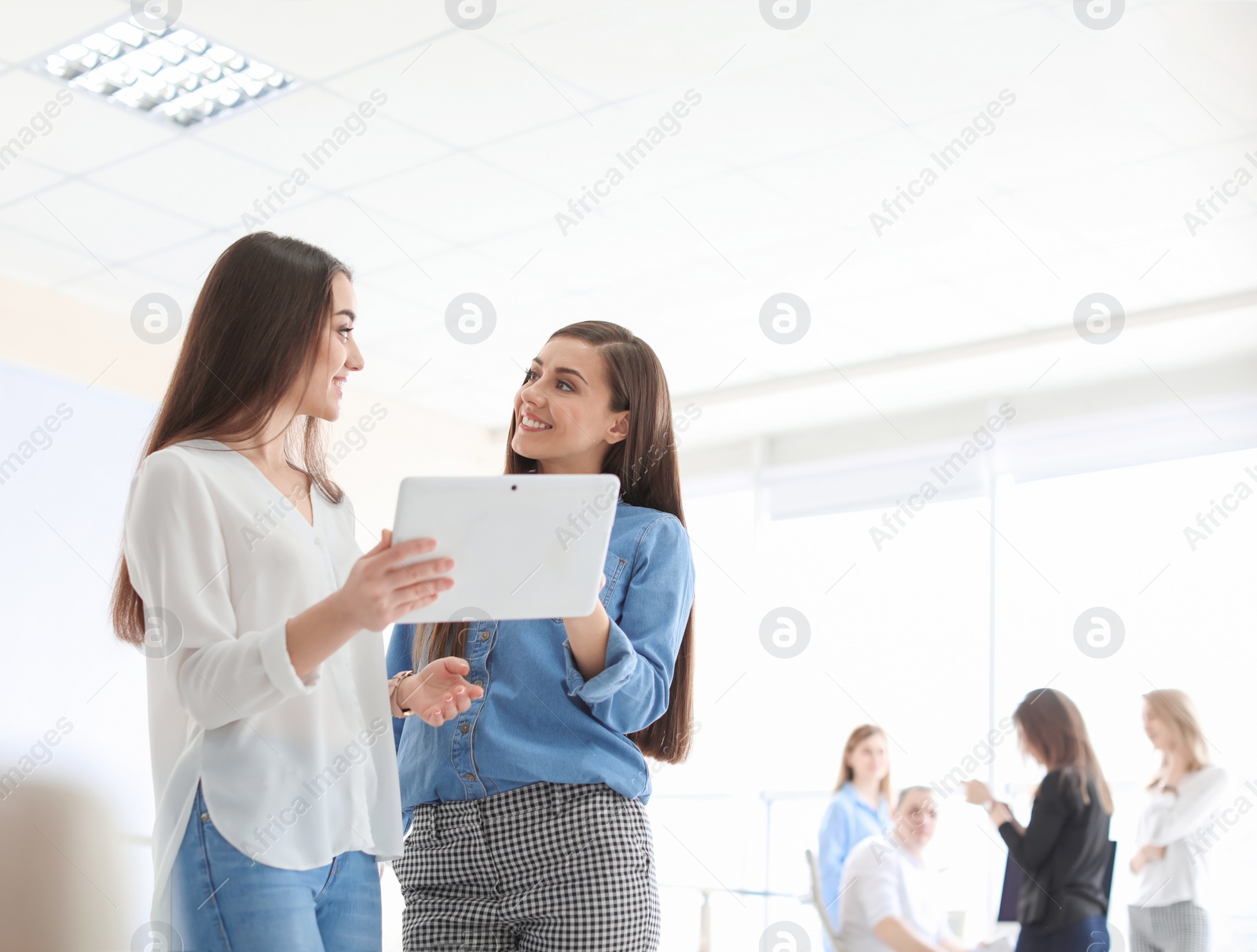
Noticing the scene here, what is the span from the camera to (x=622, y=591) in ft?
5.24

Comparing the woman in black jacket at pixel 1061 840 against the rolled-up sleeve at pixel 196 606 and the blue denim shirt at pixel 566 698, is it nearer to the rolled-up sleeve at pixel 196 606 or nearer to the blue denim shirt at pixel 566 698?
the blue denim shirt at pixel 566 698

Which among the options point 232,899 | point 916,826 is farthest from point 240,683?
point 916,826

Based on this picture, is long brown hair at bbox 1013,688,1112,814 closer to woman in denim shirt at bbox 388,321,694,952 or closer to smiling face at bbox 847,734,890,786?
smiling face at bbox 847,734,890,786

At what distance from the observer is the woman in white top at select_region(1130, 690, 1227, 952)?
396 centimetres

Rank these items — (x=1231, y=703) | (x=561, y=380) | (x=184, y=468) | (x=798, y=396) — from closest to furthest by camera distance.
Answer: (x=184, y=468) < (x=561, y=380) < (x=1231, y=703) < (x=798, y=396)

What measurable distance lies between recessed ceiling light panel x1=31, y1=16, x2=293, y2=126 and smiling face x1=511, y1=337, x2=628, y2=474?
99.1 inches

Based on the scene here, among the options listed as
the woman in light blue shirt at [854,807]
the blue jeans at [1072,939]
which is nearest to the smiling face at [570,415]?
the blue jeans at [1072,939]

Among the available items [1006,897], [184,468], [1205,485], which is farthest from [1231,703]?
[184,468]

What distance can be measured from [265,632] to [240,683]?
2.0 inches

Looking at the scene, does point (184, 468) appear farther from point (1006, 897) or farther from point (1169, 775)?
point (1169, 775)

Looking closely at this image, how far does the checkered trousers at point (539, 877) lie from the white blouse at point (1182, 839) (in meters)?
3.03

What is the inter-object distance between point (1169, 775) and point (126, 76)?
3.91m

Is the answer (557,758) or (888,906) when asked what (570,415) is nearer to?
(557,758)

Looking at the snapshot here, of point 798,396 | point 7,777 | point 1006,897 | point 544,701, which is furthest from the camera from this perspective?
point 798,396
